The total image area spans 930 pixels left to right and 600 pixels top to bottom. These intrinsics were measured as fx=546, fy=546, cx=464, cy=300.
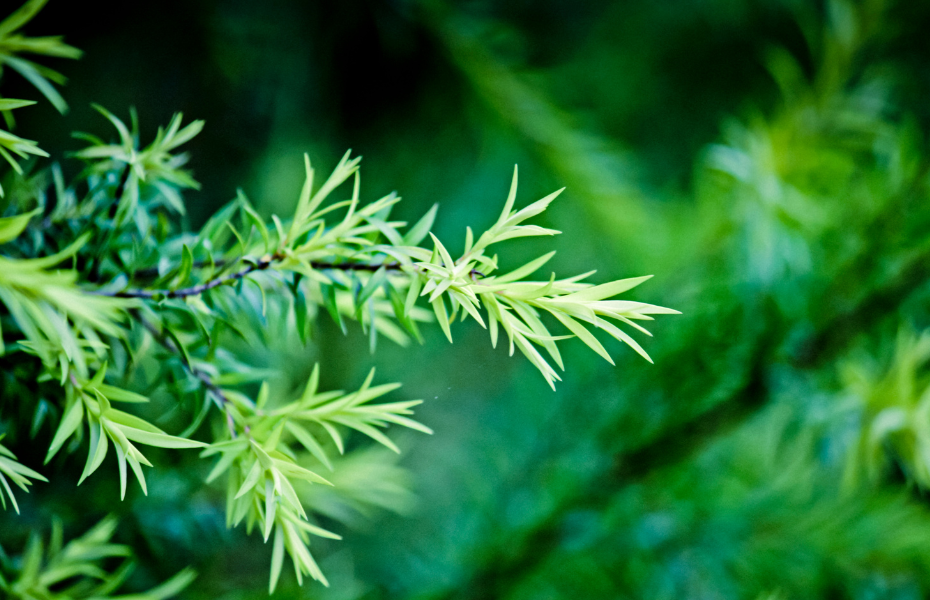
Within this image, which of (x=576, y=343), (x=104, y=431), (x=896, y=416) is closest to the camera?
(x=104, y=431)

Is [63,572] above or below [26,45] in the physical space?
below

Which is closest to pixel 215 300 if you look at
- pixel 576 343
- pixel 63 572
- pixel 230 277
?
pixel 230 277

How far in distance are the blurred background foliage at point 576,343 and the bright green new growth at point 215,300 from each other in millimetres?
50

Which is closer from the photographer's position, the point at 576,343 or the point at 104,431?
the point at 104,431

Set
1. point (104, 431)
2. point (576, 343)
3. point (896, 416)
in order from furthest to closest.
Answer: point (576, 343) → point (896, 416) → point (104, 431)

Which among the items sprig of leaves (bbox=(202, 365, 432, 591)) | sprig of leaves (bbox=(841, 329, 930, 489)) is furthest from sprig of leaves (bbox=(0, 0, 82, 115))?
sprig of leaves (bbox=(841, 329, 930, 489))

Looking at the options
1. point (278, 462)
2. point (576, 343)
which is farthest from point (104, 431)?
point (576, 343)

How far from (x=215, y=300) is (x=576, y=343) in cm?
35

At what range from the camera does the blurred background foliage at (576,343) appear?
366mm

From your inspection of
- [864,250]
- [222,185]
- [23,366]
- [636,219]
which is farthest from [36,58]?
[864,250]

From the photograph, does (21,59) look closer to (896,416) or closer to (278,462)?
(278,462)

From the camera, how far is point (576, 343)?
472 millimetres

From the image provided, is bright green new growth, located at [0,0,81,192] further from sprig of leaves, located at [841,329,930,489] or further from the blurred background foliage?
sprig of leaves, located at [841,329,930,489]

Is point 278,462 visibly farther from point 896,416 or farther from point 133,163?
point 896,416
